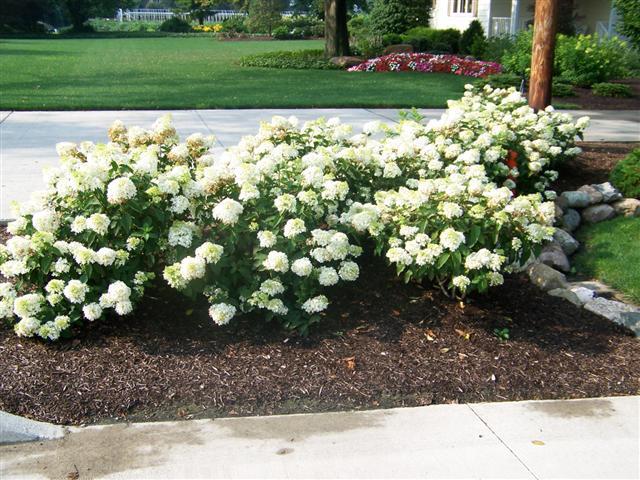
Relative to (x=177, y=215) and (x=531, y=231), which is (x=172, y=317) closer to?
(x=177, y=215)

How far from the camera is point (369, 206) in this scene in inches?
183

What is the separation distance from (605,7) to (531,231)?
2508 centimetres

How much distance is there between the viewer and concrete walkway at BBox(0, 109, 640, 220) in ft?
25.8

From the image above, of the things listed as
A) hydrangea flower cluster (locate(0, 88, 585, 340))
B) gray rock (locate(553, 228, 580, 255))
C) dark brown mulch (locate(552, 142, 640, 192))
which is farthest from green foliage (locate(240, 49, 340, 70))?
hydrangea flower cluster (locate(0, 88, 585, 340))

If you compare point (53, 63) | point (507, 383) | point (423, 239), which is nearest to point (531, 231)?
point (423, 239)

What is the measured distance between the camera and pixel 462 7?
30.5 m

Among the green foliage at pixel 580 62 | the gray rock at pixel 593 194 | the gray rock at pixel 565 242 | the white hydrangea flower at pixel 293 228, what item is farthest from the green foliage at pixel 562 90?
the white hydrangea flower at pixel 293 228

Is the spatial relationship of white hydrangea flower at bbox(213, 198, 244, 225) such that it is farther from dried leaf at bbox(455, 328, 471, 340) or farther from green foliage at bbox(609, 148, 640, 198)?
green foliage at bbox(609, 148, 640, 198)

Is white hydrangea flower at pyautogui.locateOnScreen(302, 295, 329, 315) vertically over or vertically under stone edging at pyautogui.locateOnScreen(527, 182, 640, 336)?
over

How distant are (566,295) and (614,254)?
149 cm

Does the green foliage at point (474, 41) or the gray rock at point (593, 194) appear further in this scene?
the green foliage at point (474, 41)

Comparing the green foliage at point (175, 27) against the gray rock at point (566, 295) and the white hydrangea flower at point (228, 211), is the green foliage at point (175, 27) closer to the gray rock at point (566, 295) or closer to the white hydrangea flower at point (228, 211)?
the gray rock at point (566, 295)

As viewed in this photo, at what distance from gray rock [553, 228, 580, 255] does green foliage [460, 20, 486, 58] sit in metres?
18.4

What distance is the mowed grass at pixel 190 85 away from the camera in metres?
13.4
